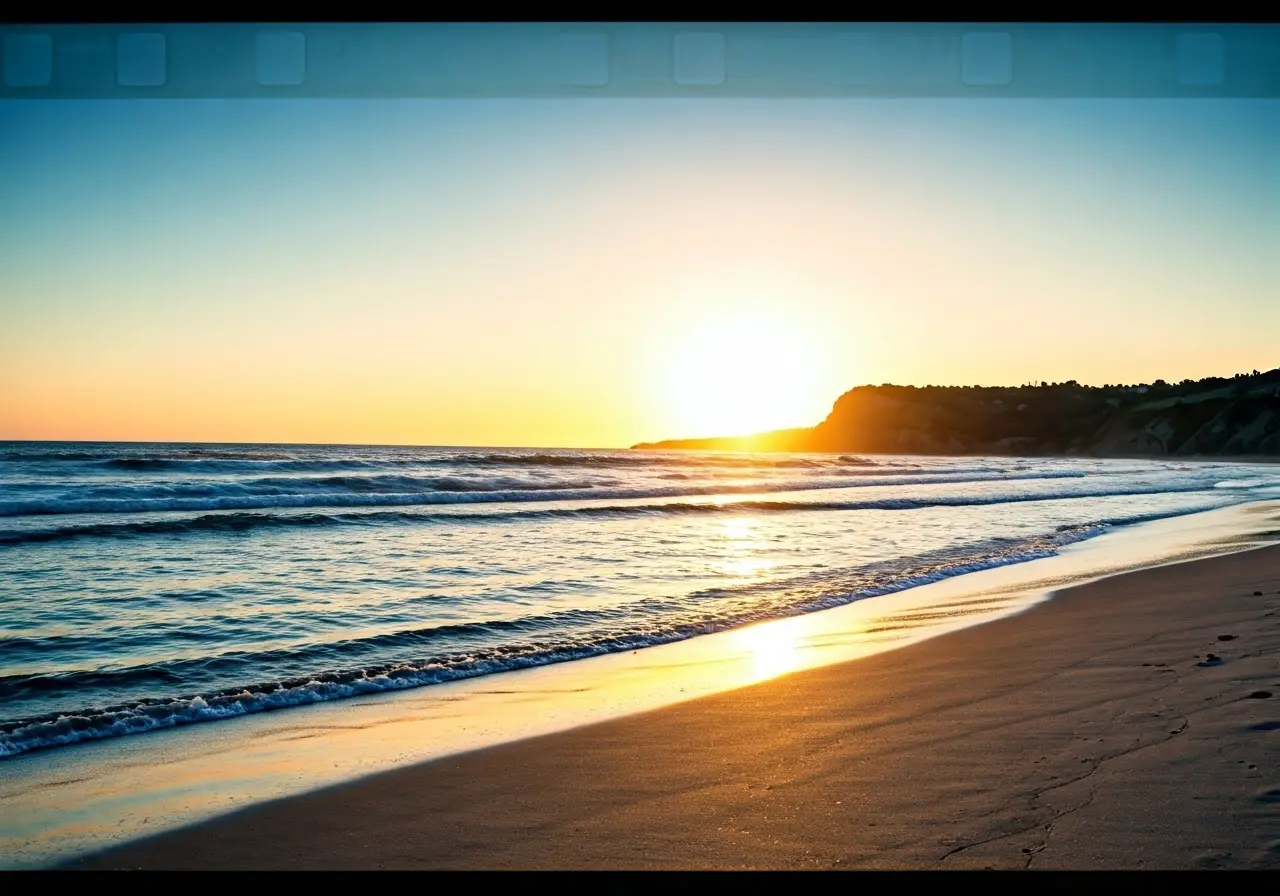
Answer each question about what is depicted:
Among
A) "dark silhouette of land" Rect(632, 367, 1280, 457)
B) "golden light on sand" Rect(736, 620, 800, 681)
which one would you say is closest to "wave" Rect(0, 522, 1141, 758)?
"golden light on sand" Rect(736, 620, 800, 681)

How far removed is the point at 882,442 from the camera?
10556 cm

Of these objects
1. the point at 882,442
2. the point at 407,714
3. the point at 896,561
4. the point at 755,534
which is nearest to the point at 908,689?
the point at 407,714

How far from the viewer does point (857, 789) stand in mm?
3688

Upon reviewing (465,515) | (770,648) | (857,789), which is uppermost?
(857,789)

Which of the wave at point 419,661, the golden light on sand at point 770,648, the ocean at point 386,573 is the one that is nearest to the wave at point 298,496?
the ocean at point 386,573

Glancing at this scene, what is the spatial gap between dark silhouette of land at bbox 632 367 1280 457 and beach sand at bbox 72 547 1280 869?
77319mm

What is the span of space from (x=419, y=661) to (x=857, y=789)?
4055 mm

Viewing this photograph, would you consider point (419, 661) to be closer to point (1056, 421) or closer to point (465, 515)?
point (465, 515)

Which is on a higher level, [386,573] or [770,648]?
[386,573]

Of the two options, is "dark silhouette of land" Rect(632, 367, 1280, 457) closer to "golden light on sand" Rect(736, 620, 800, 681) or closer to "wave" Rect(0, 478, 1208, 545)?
"wave" Rect(0, 478, 1208, 545)

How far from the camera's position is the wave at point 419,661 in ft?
17.5

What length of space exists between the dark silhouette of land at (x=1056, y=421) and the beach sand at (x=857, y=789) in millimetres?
77319

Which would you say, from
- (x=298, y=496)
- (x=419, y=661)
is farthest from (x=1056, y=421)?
(x=419, y=661)

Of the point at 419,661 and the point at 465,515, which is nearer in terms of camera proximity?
the point at 419,661
